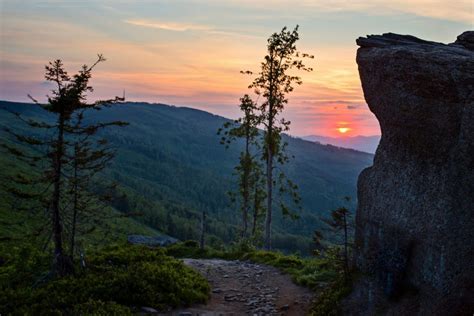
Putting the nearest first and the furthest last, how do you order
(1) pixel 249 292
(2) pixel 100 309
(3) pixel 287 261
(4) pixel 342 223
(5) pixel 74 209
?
(2) pixel 100 309 → (4) pixel 342 223 → (5) pixel 74 209 → (1) pixel 249 292 → (3) pixel 287 261

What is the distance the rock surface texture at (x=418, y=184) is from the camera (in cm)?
1039

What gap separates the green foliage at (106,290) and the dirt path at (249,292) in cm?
83

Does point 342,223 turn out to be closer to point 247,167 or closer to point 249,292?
point 249,292

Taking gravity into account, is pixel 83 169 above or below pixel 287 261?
above

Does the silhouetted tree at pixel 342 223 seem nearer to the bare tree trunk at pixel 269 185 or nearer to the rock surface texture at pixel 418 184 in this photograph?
the rock surface texture at pixel 418 184

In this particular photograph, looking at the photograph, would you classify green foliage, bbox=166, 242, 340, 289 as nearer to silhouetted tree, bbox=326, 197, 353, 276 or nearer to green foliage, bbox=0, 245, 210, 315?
silhouetted tree, bbox=326, 197, 353, 276

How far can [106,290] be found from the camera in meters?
16.0

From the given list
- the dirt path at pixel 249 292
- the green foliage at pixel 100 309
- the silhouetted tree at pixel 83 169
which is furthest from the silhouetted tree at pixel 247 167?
the green foliage at pixel 100 309

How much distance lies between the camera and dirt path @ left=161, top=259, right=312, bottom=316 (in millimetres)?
16906

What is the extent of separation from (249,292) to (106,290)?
270 inches

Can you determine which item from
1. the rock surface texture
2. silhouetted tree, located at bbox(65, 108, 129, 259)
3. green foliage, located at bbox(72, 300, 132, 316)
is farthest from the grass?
silhouetted tree, located at bbox(65, 108, 129, 259)

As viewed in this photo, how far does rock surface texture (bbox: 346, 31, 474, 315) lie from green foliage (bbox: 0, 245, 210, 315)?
7365 mm

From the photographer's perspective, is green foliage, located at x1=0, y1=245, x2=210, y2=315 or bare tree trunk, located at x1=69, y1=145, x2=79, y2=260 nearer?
green foliage, located at x1=0, y1=245, x2=210, y2=315

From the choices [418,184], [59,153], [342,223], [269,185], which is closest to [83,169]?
[59,153]
